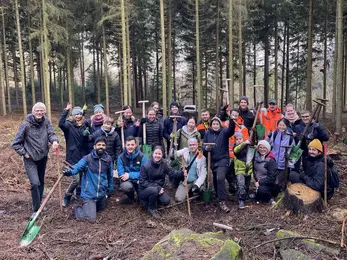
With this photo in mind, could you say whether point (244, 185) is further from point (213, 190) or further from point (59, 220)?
point (59, 220)

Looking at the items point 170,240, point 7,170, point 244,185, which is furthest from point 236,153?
point 7,170

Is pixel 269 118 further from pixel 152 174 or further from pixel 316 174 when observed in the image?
pixel 152 174

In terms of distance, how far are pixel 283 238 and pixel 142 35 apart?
83.2 feet

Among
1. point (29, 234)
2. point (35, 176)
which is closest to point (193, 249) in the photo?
point (29, 234)

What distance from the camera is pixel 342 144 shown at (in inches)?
570

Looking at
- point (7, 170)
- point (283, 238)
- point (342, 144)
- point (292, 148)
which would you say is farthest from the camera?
point (342, 144)

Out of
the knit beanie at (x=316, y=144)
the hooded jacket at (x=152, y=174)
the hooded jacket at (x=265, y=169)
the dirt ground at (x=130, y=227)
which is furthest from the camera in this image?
the hooded jacket at (x=265, y=169)

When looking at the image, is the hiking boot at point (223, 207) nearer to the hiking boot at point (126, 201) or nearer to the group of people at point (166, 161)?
the group of people at point (166, 161)

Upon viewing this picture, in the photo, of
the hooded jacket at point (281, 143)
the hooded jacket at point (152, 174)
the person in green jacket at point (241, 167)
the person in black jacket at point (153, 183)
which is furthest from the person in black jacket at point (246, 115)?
the hooded jacket at point (152, 174)

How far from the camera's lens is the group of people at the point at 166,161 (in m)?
6.45

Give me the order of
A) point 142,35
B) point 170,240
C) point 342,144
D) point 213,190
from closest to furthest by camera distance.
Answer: point 170,240 < point 213,190 < point 342,144 < point 142,35

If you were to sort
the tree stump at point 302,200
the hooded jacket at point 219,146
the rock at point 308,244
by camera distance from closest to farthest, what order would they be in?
the rock at point 308,244 < the tree stump at point 302,200 < the hooded jacket at point 219,146

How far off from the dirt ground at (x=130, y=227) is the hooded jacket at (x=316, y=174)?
40 centimetres

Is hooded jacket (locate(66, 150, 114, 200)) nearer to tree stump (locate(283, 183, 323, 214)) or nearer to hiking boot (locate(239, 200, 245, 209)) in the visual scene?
hiking boot (locate(239, 200, 245, 209))
